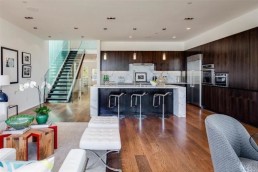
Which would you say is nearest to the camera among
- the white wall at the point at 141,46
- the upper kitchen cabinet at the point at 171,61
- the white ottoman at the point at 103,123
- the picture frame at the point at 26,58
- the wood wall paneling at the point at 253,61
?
the white ottoman at the point at 103,123

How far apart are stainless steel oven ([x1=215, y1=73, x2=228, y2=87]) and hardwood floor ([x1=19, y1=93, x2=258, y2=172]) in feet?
5.07

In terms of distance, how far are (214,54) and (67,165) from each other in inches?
284

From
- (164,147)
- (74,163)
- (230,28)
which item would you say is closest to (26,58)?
(164,147)

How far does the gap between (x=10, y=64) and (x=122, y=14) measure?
3.89m

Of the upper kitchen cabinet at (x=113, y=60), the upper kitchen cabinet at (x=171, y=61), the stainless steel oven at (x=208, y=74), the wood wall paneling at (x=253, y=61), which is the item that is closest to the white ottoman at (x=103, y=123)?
the wood wall paneling at (x=253, y=61)

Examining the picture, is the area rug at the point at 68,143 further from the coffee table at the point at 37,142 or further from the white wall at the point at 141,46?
the white wall at the point at 141,46

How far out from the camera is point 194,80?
930 cm

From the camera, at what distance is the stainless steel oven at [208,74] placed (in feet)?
25.6

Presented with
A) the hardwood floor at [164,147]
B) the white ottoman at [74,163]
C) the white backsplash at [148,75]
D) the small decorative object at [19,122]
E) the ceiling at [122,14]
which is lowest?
the hardwood floor at [164,147]

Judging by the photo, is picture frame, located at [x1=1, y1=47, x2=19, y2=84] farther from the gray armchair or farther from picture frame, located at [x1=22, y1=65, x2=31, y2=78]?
the gray armchair

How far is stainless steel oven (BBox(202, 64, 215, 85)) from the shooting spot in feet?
25.6

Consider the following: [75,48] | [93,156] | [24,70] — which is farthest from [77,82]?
[93,156]

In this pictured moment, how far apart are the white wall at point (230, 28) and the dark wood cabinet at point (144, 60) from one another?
3.96 ft

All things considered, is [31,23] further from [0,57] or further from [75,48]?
[75,48]
